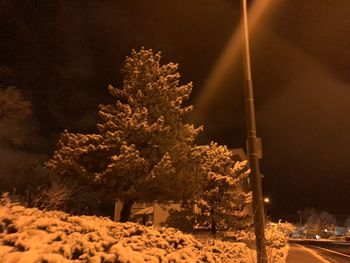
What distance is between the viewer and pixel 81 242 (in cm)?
700

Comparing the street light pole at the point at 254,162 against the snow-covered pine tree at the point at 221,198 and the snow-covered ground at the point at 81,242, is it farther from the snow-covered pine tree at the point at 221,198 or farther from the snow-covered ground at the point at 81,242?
the snow-covered pine tree at the point at 221,198

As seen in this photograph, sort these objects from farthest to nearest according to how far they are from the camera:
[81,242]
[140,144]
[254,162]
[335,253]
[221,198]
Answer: [335,253]
[221,198]
[140,144]
[254,162]
[81,242]

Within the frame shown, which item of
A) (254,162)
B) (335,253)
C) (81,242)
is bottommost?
(81,242)

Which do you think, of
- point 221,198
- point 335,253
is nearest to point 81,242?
point 221,198

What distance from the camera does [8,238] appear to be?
654 centimetres

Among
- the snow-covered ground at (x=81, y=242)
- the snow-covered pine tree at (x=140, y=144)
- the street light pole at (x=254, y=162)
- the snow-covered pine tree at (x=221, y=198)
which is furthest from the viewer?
the snow-covered pine tree at (x=221, y=198)

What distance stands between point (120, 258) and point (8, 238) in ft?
6.33

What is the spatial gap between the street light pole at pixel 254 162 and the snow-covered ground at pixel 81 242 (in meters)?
1.69

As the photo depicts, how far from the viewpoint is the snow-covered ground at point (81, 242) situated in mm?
6309

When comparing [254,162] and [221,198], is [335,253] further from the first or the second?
[254,162]

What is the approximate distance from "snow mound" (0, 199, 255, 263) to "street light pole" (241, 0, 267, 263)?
1673mm

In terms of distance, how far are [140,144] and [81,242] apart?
9.06 m

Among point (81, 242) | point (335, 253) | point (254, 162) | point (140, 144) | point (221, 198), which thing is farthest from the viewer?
point (335, 253)

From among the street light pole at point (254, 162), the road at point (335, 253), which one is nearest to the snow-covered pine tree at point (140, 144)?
the street light pole at point (254, 162)
